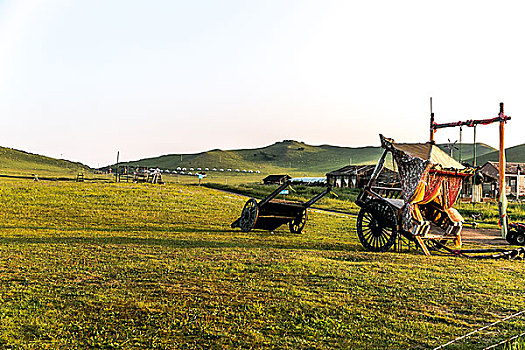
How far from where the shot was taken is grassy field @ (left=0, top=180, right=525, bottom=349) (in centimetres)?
679

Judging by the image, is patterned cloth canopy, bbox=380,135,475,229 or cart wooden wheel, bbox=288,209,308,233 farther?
cart wooden wheel, bbox=288,209,308,233

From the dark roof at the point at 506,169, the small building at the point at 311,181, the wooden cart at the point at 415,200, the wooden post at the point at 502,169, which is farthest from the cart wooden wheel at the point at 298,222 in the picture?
the small building at the point at 311,181

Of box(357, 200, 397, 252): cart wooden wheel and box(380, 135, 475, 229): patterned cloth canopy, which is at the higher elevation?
box(380, 135, 475, 229): patterned cloth canopy

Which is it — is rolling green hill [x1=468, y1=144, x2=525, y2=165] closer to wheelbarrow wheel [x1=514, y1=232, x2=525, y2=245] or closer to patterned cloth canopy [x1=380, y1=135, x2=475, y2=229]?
wheelbarrow wheel [x1=514, y1=232, x2=525, y2=245]

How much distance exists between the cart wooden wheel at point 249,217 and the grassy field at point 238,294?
2.51 meters

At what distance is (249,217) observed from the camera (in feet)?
68.1

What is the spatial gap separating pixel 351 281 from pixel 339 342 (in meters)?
3.86

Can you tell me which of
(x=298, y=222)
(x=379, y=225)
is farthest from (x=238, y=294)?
(x=298, y=222)

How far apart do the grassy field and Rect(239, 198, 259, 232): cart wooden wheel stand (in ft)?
8.25

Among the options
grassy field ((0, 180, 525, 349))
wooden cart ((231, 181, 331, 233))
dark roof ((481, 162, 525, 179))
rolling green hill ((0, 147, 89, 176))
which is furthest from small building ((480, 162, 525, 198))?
rolling green hill ((0, 147, 89, 176))

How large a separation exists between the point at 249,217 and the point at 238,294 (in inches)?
463

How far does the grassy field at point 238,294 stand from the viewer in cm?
679

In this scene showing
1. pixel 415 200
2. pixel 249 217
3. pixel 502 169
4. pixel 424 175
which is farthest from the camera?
pixel 249 217

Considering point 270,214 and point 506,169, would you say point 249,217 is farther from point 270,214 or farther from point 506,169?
point 506,169
